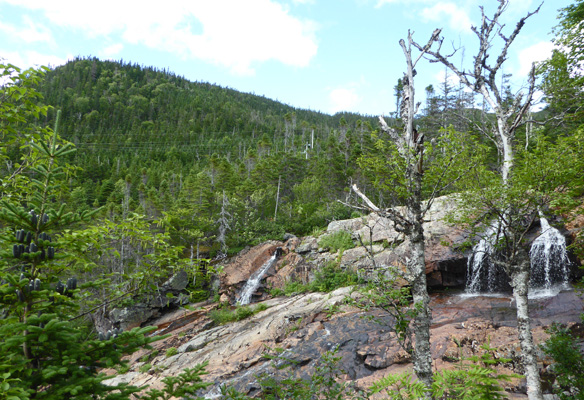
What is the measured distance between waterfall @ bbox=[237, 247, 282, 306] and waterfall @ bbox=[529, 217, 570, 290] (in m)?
16.5

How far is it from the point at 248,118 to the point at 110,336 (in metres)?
118

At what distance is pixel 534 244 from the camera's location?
14.3m

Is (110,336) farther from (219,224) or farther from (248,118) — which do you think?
(248,118)

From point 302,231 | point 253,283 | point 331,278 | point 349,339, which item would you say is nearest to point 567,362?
point 349,339

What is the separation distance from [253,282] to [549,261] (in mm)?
17985

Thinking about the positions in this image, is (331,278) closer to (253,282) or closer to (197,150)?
(253,282)

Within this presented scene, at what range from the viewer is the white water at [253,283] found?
23356 millimetres

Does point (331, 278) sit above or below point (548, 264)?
below

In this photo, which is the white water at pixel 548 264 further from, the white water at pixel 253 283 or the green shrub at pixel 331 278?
the white water at pixel 253 283

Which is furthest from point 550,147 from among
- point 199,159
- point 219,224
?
point 199,159

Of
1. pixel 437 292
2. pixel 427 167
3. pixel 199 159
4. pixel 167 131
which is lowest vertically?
pixel 437 292

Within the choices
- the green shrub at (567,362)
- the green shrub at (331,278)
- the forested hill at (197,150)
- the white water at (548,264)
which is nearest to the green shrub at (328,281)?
the green shrub at (331,278)

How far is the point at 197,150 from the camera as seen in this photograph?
279 ft

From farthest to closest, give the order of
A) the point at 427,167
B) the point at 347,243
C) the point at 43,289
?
the point at 347,243 → the point at 427,167 → the point at 43,289
